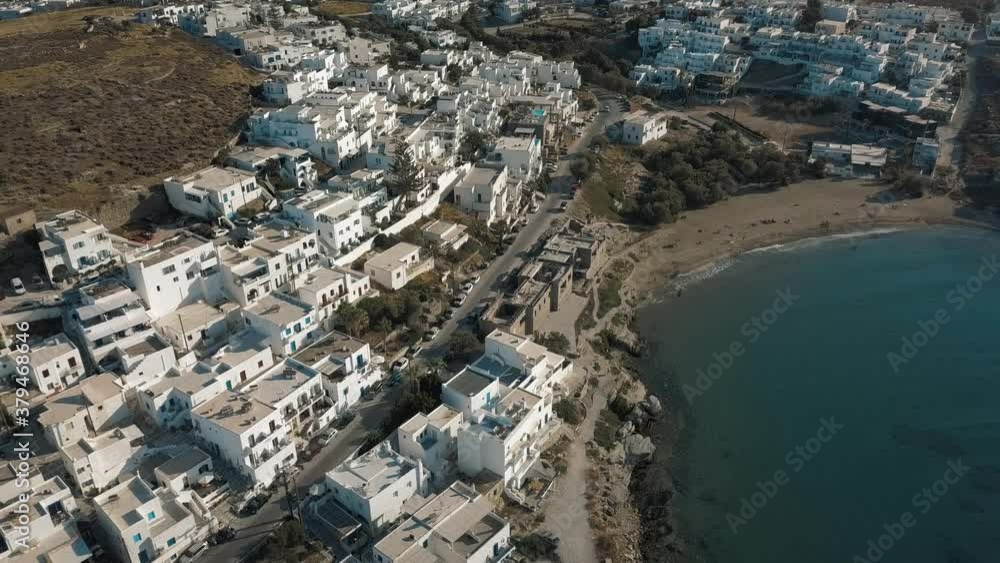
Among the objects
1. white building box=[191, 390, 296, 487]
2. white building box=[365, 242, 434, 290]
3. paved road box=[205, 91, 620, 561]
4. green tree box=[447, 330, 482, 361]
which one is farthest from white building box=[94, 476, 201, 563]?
white building box=[365, 242, 434, 290]

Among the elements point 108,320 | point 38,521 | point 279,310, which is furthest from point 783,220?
point 38,521

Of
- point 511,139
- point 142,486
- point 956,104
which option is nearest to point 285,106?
point 511,139

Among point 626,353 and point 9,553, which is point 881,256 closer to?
point 626,353

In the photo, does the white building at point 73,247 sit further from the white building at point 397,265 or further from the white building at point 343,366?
the white building at point 397,265

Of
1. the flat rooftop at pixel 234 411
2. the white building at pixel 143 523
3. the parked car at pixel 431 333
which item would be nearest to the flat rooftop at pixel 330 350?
the flat rooftop at pixel 234 411

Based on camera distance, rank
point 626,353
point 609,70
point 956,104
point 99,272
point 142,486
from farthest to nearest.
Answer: point 609,70, point 956,104, point 626,353, point 99,272, point 142,486

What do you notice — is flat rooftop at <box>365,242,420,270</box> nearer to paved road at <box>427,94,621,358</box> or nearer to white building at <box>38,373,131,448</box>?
paved road at <box>427,94,621,358</box>

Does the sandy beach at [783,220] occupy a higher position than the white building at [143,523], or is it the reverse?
the white building at [143,523]
